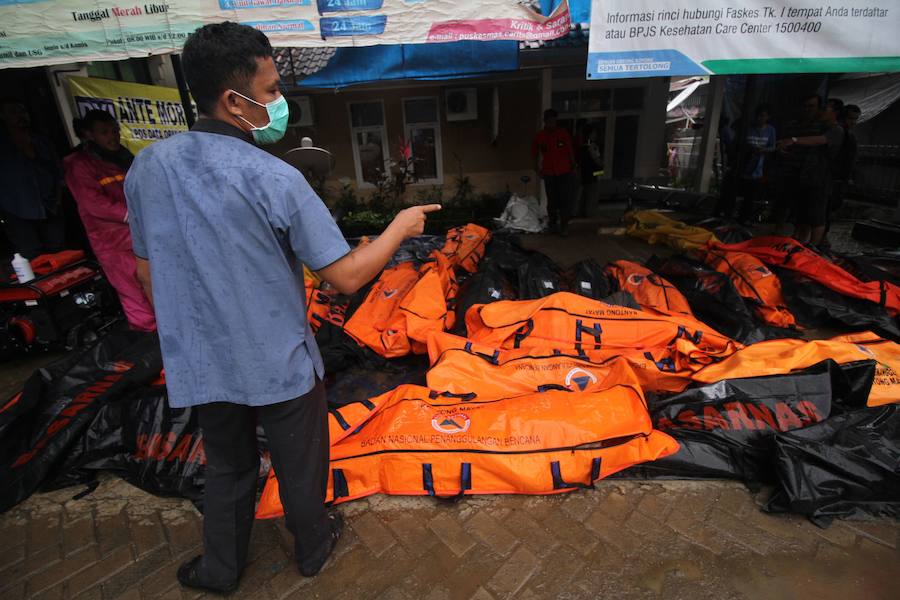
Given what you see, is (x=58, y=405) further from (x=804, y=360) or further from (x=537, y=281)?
(x=804, y=360)

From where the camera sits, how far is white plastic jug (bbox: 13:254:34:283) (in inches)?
136

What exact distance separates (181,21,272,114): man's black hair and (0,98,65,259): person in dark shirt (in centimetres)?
394

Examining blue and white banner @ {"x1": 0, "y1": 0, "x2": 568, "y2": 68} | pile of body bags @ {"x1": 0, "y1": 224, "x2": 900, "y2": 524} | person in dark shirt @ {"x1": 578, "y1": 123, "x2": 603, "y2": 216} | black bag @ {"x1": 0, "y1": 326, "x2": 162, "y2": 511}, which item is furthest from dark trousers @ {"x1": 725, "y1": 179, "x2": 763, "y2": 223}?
black bag @ {"x1": 0, "y1": 326, "x2": 162, "y2": 511}

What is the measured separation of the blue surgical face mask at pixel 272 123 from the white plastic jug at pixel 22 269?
3380 millimetres

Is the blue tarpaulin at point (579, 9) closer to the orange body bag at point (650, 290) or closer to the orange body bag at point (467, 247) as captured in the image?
the orange body bag at point (650, 290)

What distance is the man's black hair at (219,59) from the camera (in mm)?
1207

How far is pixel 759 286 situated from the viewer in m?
3.85

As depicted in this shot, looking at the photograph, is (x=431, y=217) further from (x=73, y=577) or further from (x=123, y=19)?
(x=73, y=577)

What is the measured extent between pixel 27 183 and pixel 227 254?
4.11m

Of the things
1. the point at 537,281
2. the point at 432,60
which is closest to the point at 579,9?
the point at 432,60

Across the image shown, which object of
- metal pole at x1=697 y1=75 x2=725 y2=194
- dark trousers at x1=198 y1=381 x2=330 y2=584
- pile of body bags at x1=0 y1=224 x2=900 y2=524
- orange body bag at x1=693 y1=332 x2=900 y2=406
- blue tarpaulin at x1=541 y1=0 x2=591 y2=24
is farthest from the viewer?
metal pole at x1=697 y1=75 x2=725 y2=194

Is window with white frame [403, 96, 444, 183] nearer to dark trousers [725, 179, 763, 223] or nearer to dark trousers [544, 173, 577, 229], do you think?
dark trousers [544, 173, 577, 229]

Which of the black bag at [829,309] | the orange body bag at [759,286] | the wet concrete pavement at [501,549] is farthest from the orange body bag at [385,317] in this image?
the black bag at [829,309]

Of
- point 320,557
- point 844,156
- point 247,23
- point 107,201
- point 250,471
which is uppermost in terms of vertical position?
point 247,23
